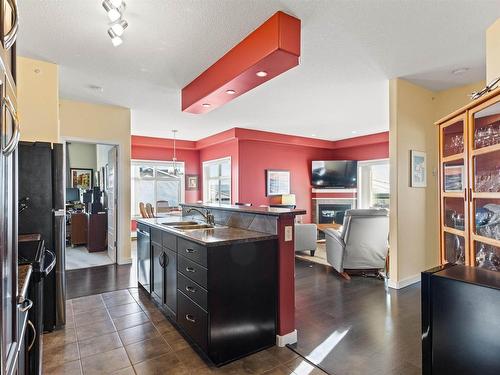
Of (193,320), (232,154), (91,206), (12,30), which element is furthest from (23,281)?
(232,154)

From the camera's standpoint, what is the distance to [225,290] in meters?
2.10

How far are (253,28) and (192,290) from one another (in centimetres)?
220

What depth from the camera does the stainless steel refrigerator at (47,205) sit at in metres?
2.51

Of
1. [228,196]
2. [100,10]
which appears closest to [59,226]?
[100,10]

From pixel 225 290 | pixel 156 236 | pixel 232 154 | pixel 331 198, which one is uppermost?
pixel 232 154

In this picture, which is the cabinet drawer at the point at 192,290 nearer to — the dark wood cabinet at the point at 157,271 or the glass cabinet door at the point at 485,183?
the dark wood cabinet at the point at 157,271

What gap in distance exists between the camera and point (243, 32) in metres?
2.52

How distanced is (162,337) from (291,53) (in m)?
2.59

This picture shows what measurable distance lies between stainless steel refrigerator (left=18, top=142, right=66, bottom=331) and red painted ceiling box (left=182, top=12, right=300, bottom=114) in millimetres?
1651

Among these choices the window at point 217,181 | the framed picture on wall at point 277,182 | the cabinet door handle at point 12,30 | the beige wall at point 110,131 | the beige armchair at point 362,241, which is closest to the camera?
the cabinet door handle at point 12,30

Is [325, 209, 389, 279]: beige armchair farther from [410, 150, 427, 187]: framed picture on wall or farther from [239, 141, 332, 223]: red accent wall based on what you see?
[239, 141, 332, 223]: red accent wall

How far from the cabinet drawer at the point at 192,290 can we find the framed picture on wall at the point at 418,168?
3.14m

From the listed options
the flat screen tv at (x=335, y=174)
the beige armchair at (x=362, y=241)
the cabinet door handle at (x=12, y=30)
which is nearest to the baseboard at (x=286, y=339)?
the beige armchair at (x=362, y=241)

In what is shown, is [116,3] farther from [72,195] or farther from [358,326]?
[72,195]
